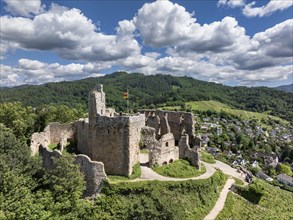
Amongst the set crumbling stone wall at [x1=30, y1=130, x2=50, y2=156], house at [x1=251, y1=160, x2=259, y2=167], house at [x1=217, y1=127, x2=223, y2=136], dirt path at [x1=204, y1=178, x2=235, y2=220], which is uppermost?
crumbling stone wall at [x1=30, y1=130, x2=50, y2=156]

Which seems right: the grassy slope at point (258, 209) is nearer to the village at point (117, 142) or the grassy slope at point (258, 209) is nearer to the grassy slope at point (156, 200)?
the grassy slope at point (156, 200)

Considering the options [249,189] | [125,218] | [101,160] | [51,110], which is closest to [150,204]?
[125,218]

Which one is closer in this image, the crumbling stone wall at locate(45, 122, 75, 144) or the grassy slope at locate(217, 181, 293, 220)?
the grassy slope at locate(217, 181, 293, 220)

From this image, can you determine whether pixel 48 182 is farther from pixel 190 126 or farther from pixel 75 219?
pixel 190 126

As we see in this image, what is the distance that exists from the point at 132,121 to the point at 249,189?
21664mm

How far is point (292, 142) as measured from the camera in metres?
171

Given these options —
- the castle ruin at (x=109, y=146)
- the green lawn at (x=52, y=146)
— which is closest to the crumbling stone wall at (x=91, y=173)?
the castle ruin at (x=109, y=146)

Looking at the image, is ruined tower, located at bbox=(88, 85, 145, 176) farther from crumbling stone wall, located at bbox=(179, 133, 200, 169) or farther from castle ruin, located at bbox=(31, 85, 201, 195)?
crumbling stone wall, located at bbox=(179, 133, 200, 169)

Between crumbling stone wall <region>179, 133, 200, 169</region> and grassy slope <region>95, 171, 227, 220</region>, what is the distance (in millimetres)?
4145

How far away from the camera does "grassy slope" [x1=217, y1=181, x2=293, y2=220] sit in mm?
33781

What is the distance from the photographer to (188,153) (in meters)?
39.0

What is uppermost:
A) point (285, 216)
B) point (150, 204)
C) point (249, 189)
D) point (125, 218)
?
point (150, 204)

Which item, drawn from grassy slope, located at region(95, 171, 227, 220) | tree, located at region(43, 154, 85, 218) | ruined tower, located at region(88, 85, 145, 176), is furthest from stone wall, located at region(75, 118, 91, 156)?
grassy slope, located at region(95, 171, 227, 220)

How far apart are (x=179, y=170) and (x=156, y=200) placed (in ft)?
25.7
